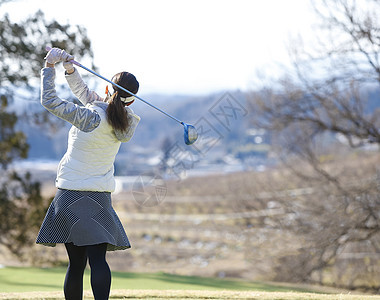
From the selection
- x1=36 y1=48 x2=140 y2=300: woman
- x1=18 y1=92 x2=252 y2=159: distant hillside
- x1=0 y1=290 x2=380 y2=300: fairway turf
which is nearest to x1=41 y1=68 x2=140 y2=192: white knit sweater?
x1=36 y1=48 x2=140 y2=300: woman

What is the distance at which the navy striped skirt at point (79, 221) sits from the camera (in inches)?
108

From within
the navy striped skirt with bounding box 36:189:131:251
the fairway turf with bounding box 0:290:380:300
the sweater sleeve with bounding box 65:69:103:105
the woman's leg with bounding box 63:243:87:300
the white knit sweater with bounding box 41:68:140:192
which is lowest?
the fairway turf with bounding box 0:290:380:300

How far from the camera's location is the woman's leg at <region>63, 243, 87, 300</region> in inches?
113

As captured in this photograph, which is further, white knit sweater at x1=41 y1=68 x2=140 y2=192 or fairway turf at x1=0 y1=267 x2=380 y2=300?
fairway turf at x1=0 y1=267 x2=380 y2=300

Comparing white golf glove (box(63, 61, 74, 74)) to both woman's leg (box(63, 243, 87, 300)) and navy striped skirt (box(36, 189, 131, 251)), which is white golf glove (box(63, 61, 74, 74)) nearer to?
navy striped skirt (box(36, 189, 131, 251))

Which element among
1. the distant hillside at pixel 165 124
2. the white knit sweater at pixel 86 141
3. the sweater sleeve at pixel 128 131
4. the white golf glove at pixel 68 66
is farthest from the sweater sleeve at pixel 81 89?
the distant hillside at pixel 165 124

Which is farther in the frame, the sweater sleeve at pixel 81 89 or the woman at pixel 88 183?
the sweater sleeve at pixel 81 89

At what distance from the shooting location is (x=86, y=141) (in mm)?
2762

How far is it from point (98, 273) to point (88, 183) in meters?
0.46

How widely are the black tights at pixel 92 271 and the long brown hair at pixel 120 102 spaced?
0.63m

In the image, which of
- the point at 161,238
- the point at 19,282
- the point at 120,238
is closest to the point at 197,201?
the point at 161,238

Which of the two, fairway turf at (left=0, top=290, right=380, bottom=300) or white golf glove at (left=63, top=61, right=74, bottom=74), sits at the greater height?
white golf glove at (left=63, top=61, right=74, bottom=74)

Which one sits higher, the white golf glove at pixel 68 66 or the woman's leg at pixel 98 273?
the white golf glove at pixel 68 66

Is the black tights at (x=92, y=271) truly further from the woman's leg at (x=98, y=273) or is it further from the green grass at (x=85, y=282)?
the green grass at (x=85, y=282)
